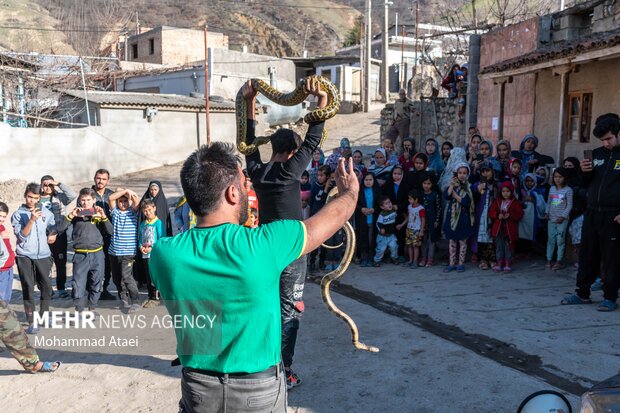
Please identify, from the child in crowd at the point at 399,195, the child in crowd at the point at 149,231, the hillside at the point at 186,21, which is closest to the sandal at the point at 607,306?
the child in crowd at the point at 399,195

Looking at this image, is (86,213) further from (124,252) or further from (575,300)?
(575,300)

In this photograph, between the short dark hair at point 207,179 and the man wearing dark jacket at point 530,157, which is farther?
the man wearing dark jacket at point 530,157

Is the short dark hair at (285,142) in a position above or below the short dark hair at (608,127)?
below

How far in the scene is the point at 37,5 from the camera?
2299 inches

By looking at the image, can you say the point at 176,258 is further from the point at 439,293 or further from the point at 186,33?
the point at 186,33

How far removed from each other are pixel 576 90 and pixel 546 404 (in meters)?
8.13

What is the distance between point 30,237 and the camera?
6.22 m

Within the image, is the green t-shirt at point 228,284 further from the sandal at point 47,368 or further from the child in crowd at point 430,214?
the child in crowd at point 430,214

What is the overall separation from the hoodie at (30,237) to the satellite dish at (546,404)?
5292mm

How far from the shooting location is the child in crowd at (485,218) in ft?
26.4

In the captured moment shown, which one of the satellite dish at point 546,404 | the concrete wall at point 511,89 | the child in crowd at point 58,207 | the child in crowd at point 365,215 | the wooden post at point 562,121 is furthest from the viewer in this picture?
the concrete wall at point 511,89

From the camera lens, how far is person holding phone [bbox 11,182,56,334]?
6.20 m

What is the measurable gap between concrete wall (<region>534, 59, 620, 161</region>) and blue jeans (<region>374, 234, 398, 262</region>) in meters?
3.70

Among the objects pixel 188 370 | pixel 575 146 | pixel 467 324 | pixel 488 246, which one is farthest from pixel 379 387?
pixel 575 146
